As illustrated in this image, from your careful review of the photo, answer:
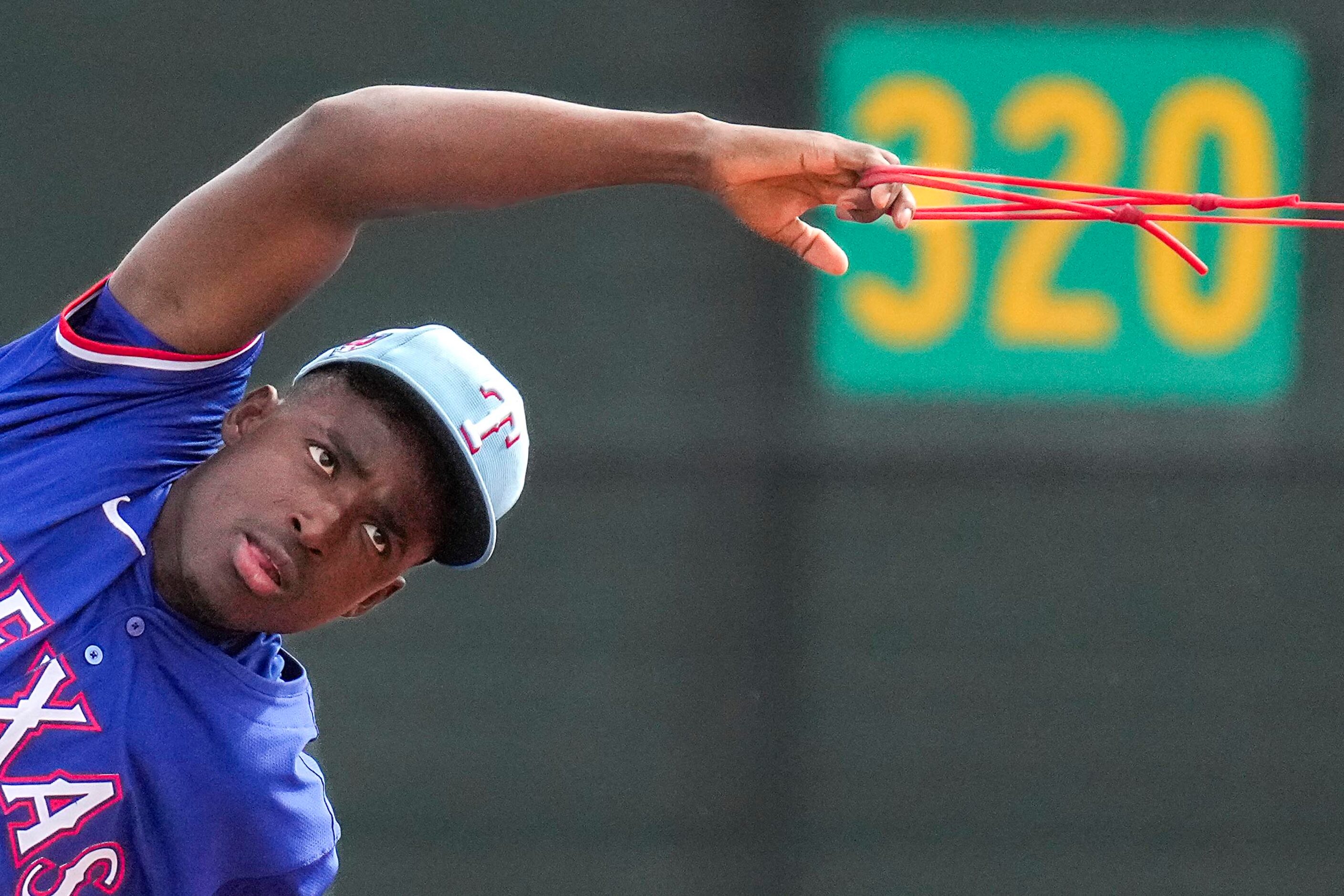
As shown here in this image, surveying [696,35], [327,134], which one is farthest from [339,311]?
[327,134]

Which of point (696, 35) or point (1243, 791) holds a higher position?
point (696, 35)

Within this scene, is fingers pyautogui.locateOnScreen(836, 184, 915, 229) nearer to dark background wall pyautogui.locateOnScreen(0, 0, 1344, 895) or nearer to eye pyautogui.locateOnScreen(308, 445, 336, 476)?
eye pyautogui.locateOnScreen(308, 445, 336, 476)

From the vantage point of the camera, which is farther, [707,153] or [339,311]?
[339,311]

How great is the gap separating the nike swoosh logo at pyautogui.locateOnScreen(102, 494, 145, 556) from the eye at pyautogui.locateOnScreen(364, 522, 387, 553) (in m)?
0.22

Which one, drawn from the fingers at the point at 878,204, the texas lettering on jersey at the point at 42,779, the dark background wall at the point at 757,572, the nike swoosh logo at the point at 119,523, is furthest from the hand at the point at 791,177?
the dark background wall at the point at 757,572

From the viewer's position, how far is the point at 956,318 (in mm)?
3318

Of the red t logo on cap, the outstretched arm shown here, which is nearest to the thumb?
the outstretched arm

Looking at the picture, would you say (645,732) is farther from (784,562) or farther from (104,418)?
(104,418)

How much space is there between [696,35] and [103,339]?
175 cm

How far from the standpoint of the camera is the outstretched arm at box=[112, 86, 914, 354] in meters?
1.63

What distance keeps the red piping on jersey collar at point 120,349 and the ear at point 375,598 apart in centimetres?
28

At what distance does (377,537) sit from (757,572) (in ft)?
5.37

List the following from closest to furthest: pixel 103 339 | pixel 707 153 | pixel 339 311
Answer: pixel 707 153
pixel 103 339
pixel 339 311

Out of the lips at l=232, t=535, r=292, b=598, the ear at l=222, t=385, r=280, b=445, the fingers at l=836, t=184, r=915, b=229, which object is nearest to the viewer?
the fingers at l=836, t=184, r=915, b=229
